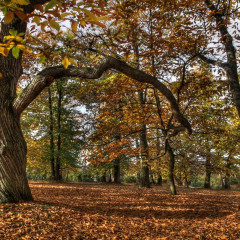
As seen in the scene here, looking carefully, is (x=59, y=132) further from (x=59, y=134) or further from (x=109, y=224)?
(x=109, y=224)

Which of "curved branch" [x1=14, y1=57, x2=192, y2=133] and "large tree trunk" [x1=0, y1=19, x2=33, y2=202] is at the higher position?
"curved branch" [x1=14, y1=57, x2=192, y2=133]

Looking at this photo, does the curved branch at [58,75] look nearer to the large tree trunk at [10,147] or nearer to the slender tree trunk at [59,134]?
the large tree trunk at [10,147]

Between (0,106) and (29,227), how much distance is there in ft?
9.09

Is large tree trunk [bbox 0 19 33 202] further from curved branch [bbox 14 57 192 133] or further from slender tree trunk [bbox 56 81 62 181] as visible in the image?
slender tree trunk [bbox 56 81 62 181]

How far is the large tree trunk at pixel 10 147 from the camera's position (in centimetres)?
405

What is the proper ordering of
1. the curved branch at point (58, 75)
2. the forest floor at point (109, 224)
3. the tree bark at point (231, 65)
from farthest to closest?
1. the tree bark at point (231, 65)
2. the curved branch at point (58, 75)
3. the forest floor at point (109, 224)

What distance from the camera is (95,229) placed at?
3.50 meters

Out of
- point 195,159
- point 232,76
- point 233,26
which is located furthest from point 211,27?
point 195,159

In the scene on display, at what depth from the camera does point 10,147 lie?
13.6 ft

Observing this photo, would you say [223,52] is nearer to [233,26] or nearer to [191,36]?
[233,26]

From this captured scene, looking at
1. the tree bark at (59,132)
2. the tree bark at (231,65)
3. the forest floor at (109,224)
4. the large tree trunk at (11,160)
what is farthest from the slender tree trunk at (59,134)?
the tree bark at (231,65)

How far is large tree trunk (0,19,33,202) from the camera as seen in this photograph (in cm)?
405

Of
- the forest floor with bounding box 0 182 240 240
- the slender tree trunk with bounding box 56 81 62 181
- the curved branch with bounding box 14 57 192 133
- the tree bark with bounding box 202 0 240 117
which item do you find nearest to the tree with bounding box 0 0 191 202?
the curved branch with bounding box 14 57 192 133

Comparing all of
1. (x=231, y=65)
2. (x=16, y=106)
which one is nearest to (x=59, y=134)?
(x=16, y=106)
